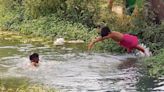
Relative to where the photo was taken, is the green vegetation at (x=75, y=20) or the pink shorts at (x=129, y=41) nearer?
the pink shorts at (x=129, y=41)

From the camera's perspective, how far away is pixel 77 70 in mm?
12523

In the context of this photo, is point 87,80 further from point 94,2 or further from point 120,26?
point 94,2

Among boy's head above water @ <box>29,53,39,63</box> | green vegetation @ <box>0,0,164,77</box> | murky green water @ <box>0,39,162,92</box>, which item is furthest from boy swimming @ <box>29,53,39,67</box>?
green vegetation @ <box>0,0,164,77</box>

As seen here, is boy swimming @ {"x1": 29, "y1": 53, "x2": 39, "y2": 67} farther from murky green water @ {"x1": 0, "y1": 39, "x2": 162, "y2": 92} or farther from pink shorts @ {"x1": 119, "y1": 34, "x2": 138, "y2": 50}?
pink shorts @ {"x1": 119, "y1": 34, "x2": 138, "y2": 50}

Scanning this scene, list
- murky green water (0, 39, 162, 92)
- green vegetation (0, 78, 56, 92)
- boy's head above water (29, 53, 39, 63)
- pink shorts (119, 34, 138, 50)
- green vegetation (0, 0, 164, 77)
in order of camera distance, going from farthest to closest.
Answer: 1. green vegetation (0, 0, 164, 77)
2. boy's head above water (29, 53, 39, 63)
3. pink shorts (119, 34, 138, 50)
4. murky green water (0, 39, 162, 92)
5. green vegetation (0, 78, 56, 92)

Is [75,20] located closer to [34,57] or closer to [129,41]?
[34,57]

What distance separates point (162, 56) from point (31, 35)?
7.95m

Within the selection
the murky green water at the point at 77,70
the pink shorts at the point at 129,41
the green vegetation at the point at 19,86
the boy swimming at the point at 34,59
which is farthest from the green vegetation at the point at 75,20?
the green vegetation at the point at 19,86

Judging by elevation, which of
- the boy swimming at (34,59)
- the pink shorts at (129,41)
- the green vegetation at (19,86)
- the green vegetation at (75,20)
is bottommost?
the green vegetation at (19,86)

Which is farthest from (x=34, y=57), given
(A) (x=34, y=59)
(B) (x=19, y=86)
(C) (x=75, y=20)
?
(C) (x=75, y=20)

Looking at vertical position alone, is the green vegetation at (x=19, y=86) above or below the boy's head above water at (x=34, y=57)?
below

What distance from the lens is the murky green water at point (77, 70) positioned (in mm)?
10703

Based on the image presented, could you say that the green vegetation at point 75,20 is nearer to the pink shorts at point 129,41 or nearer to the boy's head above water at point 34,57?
the pink shorts at point 129,41

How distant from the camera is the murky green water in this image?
35.1 feet
